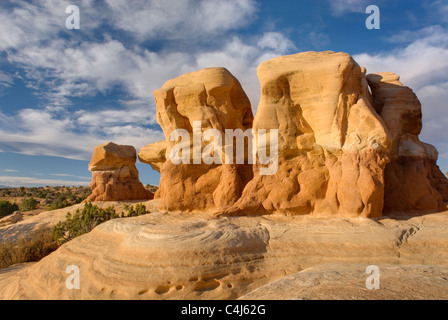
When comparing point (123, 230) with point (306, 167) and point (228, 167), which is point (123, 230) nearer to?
point (228, 167)

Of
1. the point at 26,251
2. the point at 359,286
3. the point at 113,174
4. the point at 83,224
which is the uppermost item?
the point at 113,174

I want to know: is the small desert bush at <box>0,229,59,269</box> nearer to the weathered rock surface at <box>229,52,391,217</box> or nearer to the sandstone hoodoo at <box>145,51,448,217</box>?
the sandstone hoodoo at <box>145,51,448,217</box>

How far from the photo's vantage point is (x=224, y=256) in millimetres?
5793

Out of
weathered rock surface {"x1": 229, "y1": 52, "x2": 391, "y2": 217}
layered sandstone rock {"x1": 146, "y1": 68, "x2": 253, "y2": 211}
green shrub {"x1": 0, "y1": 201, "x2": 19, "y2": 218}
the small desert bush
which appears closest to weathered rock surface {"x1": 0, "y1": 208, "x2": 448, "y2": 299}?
weathered rock surface {"x1": 229, "y1": 52, "x2": 391, "y2": 217}

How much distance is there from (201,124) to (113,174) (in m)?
11.1

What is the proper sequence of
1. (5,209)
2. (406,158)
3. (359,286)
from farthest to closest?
(5,209) < (406,158) < (359,286)

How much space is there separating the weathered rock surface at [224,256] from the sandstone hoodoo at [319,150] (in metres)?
0.93

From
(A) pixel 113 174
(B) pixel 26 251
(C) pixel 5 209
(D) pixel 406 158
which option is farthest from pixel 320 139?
(C) pixel 5 209

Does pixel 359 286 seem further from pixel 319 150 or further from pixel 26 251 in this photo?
pixel 26 251

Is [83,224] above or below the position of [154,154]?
below

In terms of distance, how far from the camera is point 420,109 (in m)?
9.38

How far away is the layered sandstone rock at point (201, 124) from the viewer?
32.1 ft

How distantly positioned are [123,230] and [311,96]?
20.7 ft
